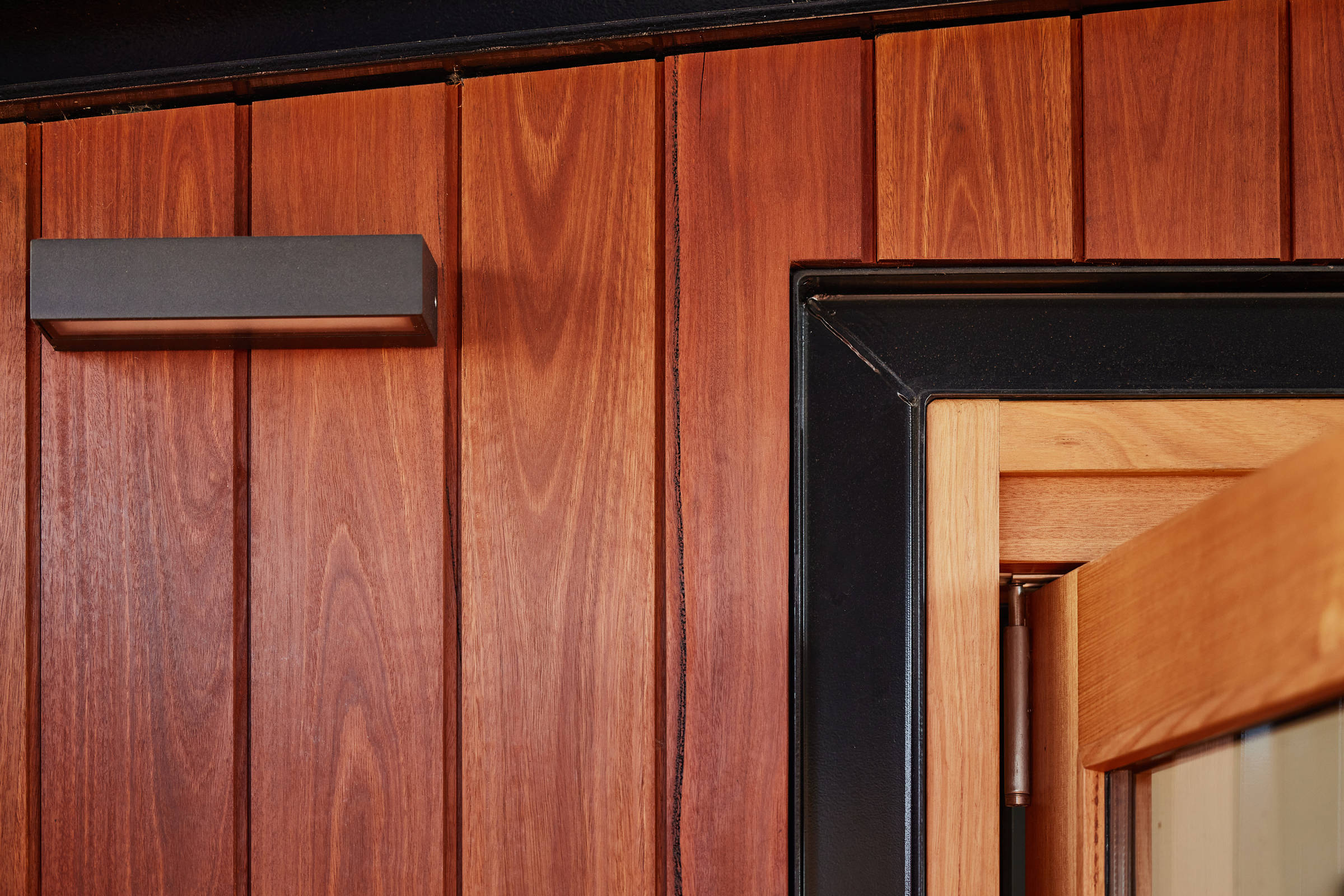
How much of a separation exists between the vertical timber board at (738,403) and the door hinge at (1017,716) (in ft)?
0.66

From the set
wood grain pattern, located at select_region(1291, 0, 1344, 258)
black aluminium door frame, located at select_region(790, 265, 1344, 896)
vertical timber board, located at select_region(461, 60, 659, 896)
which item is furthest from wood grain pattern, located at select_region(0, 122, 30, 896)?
wood grain pattern, located at select_region(1291, 0, 1344, 258)

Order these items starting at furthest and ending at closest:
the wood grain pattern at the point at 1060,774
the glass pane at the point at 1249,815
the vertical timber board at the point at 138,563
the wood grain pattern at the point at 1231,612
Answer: the vertical timber board at the point at 138,563
the wood grain pattern at the point at 1060,774
the glass pane at the point at 1249,815
the wood grain pattern at the point at 1231,612

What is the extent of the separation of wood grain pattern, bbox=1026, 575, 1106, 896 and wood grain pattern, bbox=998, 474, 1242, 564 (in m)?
0.04

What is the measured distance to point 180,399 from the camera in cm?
91

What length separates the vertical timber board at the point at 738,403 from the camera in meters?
0.85

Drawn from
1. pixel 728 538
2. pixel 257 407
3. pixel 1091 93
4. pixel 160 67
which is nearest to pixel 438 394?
pixel 257 407

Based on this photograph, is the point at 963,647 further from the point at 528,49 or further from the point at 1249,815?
the point at 528,49

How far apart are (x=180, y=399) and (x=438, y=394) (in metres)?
0.26

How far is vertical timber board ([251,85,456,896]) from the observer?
2.85ft

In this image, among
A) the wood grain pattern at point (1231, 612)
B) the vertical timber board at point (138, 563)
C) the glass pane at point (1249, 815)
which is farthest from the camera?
the vertical timber board at point (138, 563)

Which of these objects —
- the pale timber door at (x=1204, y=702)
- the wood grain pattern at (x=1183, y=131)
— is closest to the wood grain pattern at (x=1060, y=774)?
the pale timber door at (x=1204, y=702)

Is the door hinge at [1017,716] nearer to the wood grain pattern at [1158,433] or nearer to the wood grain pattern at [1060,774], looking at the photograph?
the wood grain pattern at [1060,774]

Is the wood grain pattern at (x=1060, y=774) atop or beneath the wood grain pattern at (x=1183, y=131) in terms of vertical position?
beneath

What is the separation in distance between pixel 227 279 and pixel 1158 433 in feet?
2.74
